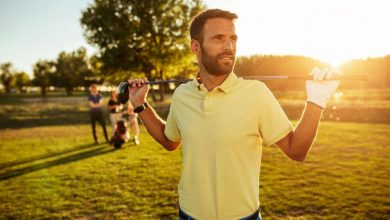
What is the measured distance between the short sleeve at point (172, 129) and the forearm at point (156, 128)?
3.7 inches

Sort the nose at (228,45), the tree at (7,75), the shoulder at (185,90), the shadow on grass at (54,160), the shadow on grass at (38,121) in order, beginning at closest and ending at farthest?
the nose at (228,45), the shoulder at (185,90), the shadow on grass at (54,160), the shadow on grass at (38,121), the tree at (7,75)

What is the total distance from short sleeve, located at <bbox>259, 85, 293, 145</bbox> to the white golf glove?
21 cm

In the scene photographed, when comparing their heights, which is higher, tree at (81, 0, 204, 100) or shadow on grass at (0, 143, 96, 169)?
tree at (81, 0, 204, 100)

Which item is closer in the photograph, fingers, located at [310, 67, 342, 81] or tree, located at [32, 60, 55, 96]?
fingers, located at [310, 67, 342, 81]

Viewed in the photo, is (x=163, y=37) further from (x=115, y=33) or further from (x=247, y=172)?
(x=247, y=172)

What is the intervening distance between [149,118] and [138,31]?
45.4m

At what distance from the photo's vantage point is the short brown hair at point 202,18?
269cm

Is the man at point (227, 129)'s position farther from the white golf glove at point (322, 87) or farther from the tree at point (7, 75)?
the tree at point (7, 75)

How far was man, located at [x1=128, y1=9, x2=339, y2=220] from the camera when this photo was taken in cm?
246

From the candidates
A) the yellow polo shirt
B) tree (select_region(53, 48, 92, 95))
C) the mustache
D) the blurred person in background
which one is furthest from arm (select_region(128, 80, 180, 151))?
tree (select_region(53, 48, 92, 95))

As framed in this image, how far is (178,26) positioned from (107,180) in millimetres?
39710

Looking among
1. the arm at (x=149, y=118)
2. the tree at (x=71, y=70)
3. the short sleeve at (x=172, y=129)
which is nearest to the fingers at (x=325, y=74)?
the short sleeve at (x=172, y=129)

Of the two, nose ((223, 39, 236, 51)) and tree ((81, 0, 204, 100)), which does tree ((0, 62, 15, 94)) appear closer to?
tree ((81, 0, 204, 100))

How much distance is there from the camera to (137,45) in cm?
4859
